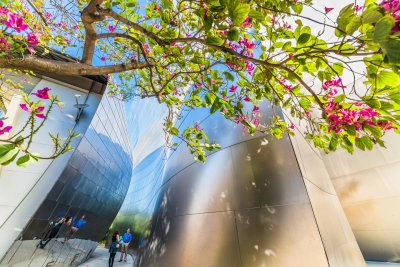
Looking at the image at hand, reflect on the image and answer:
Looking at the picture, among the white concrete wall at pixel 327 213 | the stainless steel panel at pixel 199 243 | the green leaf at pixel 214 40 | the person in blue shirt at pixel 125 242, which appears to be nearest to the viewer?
the green leaf at pixel 214 40

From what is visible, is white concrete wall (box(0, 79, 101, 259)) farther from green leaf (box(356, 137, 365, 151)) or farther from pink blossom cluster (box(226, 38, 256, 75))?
green leaf (box(356, 137, 365, 151))

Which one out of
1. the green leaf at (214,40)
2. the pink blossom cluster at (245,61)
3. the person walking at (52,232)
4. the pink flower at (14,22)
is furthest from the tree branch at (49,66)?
the person walking at (52,232)

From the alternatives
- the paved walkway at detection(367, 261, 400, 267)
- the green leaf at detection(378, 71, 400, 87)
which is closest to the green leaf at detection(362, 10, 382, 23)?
the green leaf at detection(378, 71, 400, 87)

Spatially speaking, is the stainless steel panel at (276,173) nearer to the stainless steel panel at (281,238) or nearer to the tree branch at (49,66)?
the stainless steel panel at (281,238)

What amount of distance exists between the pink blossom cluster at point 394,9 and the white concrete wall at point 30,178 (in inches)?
378

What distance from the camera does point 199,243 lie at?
4500 millimetres

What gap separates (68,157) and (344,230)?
10.0 m

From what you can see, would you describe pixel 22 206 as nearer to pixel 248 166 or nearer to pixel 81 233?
pixel 81 233

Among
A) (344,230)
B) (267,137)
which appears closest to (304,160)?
(267,137)

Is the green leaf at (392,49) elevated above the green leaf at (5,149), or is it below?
above

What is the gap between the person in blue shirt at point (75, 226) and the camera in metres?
9.40

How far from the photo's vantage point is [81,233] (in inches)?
426

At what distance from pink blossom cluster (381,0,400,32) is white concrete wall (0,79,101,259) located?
9.60m

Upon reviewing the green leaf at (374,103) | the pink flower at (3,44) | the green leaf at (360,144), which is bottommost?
the green leaf at (360,144)
